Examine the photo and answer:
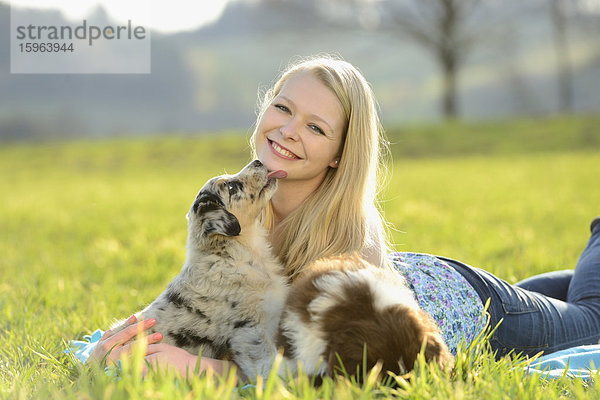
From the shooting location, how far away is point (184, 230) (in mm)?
9352

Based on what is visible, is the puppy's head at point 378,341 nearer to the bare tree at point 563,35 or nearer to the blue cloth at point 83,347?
the blue cloth at point 83,347

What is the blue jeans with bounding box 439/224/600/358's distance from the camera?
394 cm

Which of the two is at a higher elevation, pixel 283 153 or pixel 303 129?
pixel 303 129

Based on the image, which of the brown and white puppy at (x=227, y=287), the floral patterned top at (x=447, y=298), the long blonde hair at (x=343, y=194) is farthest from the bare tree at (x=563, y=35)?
the brown and white puppy at (x=227, y=287)

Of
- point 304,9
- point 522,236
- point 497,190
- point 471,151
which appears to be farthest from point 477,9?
point 522,236

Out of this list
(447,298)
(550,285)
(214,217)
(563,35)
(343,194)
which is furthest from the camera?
(563,35)

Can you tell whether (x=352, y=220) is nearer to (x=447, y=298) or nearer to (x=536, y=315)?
(x=447, y=298)

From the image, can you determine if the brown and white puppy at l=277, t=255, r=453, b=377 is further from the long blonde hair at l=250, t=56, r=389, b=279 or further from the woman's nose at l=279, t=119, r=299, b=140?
the woman's nose at l=279, t=119, r=299, b=140

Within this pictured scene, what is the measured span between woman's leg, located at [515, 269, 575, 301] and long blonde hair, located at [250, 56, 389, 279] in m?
1.53

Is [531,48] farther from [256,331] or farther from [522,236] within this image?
[256,331]

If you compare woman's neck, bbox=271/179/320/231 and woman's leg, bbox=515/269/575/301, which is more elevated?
woman's neck, bbox=271/179/320/231

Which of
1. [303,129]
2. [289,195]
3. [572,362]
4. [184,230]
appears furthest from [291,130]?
[184,230]

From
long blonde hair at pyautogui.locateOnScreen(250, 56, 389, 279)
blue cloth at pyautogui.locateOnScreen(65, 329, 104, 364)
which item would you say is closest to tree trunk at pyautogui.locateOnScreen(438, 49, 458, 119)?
long blonde hair at pyautogui.locateOnScreen(250, 56, 389, 279)

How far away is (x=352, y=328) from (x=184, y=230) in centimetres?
735
